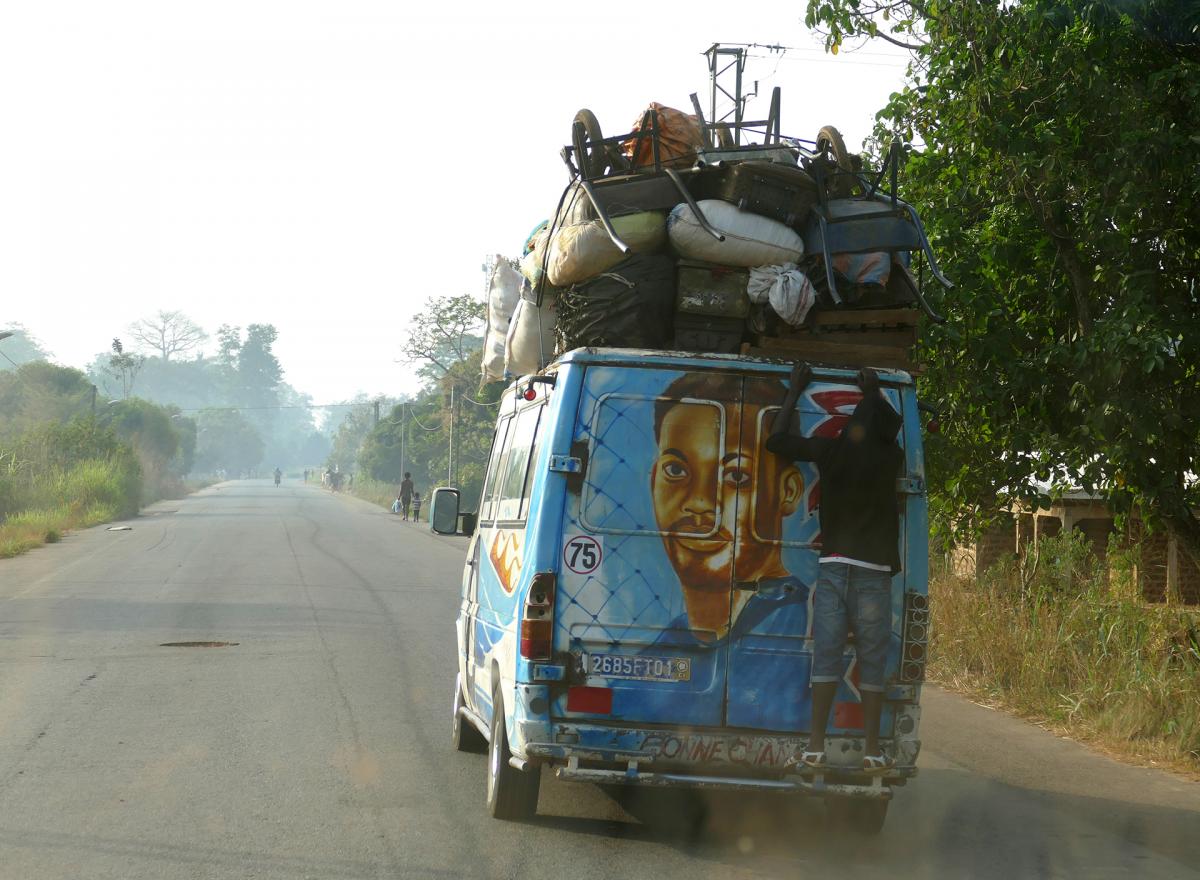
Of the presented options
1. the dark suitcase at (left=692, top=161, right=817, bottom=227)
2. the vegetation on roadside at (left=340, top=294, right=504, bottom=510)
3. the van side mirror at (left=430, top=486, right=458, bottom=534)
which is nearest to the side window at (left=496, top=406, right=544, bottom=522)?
the van side mirror at (left=430, top=486, right=458, bottom=534)

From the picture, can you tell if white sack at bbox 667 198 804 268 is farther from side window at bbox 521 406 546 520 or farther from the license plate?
the license plate

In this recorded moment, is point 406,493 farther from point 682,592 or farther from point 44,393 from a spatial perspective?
point 682,592

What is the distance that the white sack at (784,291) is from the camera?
6406 mm

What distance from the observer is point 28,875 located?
5.43 metres

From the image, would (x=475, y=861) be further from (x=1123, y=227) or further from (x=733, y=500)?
(x=1123, y=227)

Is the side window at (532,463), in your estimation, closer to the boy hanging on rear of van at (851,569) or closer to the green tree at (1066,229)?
the boy hanging on rear of van at (851,569)

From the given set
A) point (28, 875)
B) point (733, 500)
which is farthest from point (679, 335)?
point (28, 875)

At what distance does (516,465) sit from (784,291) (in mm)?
1587

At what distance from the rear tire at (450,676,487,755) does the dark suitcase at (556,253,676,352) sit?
2.65 m

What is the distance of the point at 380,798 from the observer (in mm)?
6926

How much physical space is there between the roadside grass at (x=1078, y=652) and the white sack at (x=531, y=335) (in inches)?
183

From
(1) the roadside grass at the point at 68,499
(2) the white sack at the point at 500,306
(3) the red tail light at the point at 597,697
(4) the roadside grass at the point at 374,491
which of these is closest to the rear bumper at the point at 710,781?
(3) the red tail light at the point at 597,697

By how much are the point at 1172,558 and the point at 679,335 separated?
11137 millimetres

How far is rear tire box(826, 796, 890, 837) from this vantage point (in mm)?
6547
